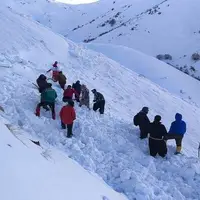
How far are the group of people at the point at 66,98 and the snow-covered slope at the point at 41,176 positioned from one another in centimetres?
236

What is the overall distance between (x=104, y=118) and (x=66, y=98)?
1595 millimetres

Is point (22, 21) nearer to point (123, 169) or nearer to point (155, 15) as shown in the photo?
point (123, 169)

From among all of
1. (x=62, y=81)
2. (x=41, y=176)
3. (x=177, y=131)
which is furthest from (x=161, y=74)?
(x=41, y=176)

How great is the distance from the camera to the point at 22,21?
26672 millimetres

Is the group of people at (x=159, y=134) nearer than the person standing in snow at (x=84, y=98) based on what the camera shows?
Yes

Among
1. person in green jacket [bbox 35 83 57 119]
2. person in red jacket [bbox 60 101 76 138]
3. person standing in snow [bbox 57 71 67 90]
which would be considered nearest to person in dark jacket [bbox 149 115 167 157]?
person in red jacket [bbox 60 101 76 138]

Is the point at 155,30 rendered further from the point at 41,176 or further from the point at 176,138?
the point at 41,176

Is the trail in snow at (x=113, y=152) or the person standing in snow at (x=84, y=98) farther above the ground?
the person standing in snow at (x=84, y=98)

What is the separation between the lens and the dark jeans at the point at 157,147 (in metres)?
13.0

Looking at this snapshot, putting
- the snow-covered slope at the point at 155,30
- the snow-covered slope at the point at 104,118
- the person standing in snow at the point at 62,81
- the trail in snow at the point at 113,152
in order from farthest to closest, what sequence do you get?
the snow-covered slope at the point at 155,30, the person standing in snow at the point at 62,81, the snow-covered slope at the point at 104,118, the trail in snow at the point at 113,152

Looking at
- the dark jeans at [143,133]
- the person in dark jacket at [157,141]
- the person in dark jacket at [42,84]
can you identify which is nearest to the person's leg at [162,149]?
the person in dark jacket at [157,141]

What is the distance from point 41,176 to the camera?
8406mm

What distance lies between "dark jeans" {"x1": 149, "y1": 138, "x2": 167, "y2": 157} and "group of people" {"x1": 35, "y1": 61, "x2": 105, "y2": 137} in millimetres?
2582

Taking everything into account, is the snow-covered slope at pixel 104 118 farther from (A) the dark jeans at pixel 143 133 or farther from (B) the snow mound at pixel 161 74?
(B) the snow mound at pixel 161 74
